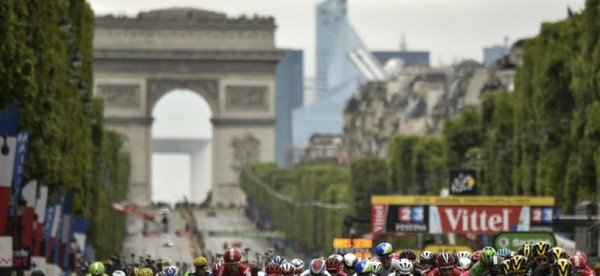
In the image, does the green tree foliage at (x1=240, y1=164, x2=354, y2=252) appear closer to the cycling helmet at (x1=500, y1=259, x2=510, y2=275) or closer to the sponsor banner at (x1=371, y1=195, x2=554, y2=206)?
the sponsor banner at (x1=371, y1=195, x2=554, y2=206)

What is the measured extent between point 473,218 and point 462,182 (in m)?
17.7

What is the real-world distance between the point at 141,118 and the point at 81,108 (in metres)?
116

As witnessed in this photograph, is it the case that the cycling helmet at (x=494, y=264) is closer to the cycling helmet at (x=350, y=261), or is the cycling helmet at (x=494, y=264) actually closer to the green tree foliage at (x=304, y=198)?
the cycling helmet at (x=350, y=261)

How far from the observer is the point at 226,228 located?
153125mm

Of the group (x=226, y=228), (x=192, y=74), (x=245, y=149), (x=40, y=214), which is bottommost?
(x=40, y=214)

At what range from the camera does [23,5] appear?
48.7 metres

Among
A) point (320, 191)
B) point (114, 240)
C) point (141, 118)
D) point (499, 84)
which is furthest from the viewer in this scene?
point (141, 118)

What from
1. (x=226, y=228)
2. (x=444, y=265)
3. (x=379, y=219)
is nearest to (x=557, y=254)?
(x=444, y=265)

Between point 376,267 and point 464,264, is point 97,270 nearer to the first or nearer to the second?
Result: point 376,267

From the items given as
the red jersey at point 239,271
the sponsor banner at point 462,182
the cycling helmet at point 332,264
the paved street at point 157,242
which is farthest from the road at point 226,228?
the cycling helmet at point 332,264

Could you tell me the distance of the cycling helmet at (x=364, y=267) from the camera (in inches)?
1211

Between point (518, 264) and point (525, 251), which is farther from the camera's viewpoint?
point (525, 251)

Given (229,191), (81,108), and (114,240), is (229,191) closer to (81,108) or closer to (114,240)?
(114,240)

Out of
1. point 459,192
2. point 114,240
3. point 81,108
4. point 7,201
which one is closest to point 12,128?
point 7,201
